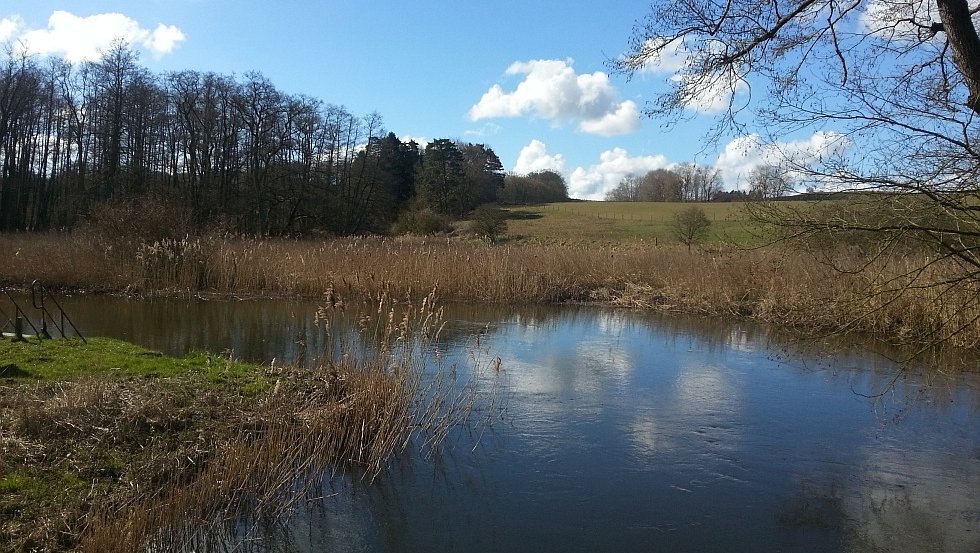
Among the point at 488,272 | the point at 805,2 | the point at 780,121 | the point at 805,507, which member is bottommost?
the point at 805,507

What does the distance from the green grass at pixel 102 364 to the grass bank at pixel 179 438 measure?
0.02m

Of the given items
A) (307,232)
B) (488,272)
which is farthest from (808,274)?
(307,232)

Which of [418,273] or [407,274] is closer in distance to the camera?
[407,274]

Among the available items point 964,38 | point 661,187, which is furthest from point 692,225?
point 661,187

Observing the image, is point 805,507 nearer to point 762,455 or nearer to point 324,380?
point 762,455

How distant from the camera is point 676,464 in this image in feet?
16.7

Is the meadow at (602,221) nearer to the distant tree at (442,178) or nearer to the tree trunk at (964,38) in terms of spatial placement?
the distant tree at (442,178)

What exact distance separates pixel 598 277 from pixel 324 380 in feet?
36.3

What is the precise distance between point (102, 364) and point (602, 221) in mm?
39273

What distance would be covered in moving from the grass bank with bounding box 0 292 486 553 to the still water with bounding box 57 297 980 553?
34 cm

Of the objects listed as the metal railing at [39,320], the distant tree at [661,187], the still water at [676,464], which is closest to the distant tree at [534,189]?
the distant tree at [661,187]

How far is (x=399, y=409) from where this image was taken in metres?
5.50

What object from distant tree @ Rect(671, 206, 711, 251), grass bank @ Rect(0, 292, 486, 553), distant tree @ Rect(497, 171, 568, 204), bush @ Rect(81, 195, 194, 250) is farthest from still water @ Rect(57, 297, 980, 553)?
distant tree @ Rect(497, 171, 568, 204)

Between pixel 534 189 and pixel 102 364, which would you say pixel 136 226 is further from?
pixel 534 189
